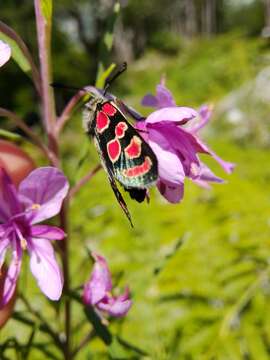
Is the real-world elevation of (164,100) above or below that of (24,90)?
above

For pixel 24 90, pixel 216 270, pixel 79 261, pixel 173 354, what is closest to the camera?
pixel 173 354

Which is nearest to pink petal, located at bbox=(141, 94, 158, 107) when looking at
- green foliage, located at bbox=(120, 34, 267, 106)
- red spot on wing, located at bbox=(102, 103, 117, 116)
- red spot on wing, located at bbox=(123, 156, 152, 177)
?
red spot on wing, located at bbox=(102, 103, 117, 116)

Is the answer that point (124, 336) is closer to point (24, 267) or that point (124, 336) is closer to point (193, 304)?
point (193, 304)

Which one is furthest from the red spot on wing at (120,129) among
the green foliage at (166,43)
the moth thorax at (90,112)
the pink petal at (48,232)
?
the green foliage at (166,43)

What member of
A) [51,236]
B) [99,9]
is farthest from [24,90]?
[99,9]

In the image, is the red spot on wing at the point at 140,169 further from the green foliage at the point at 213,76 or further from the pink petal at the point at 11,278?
the green foliage at the point at 213,76

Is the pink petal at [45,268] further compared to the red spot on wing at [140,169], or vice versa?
the pink petal at [45,268]

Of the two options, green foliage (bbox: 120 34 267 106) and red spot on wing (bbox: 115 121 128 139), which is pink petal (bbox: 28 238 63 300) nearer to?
red spot on wing (bbox: 115 121 128 139)
